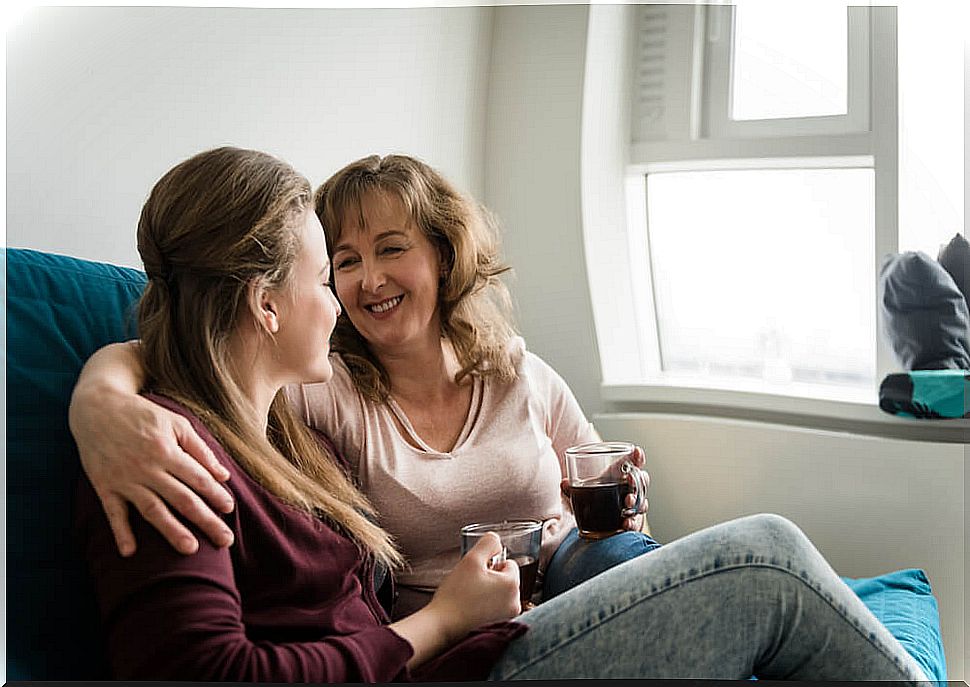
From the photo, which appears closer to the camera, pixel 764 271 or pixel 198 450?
pixel 198 450

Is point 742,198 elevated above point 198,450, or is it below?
above

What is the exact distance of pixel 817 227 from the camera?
171cm

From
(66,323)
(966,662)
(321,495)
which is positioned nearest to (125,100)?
(66,323)

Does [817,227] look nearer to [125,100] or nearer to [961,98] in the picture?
[961,98]

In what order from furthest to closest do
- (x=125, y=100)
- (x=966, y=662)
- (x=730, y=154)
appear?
(x=730, y=154) < (x=966, y=662) < (x=125, y=100)

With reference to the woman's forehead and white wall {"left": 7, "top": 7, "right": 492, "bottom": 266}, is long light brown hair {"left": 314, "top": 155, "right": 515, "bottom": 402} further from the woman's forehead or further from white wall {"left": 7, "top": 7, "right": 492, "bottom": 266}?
white wall {"left": 7, "top": 7, "right": 492, "bottom": 266}

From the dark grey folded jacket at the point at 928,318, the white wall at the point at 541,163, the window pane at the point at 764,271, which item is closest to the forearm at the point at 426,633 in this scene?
the white wall at the point at 541,163

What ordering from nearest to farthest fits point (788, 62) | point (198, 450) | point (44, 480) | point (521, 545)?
point (198, 450) → point (44, 480) → point (521, 545) → point (788, 62)

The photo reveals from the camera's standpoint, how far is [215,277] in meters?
1.09

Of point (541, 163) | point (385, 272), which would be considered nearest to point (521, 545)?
point (385, 272)

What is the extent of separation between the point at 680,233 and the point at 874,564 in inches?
23.8

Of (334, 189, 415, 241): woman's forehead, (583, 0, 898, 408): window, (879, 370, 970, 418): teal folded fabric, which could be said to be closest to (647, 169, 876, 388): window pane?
(583, 0, 898, 408): window

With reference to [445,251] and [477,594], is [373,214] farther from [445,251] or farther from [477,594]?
[477,594]

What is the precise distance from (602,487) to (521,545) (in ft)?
0.61
